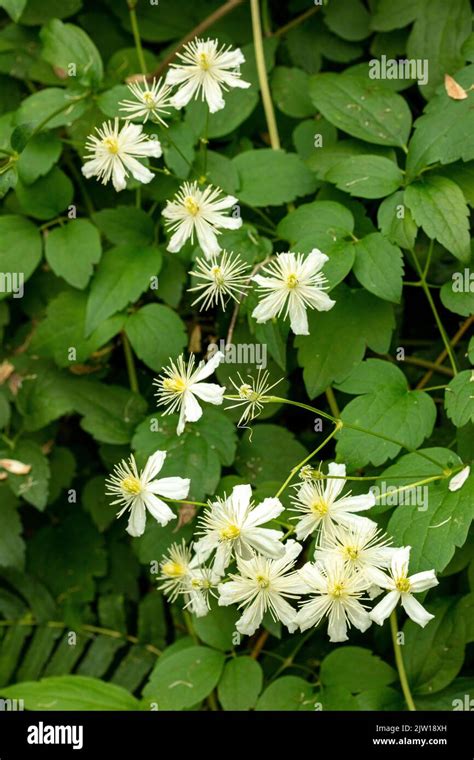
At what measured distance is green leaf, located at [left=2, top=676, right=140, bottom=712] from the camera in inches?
76.5

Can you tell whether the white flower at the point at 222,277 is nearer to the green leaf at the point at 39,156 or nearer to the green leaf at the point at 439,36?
the green leaf at the point at 39,156

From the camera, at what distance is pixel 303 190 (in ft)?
6.49

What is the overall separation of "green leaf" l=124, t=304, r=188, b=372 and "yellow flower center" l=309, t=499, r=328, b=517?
1.90ft

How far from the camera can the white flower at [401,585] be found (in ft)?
4.74

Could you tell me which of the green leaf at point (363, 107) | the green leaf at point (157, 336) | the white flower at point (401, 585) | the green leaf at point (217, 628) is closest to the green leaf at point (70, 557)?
the green leaf at point (217, 628)

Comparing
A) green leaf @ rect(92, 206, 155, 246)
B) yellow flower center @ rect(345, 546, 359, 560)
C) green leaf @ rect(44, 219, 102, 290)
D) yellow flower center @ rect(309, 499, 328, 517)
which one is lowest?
yellow flower center @ rect(345, 546, 359, 560)

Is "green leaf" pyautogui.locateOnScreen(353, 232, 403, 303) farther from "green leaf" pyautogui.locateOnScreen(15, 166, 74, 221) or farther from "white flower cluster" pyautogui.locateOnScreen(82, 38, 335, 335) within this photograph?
"green leaf" pyautogui.locateOnScreen(15, 166, 74, 221)

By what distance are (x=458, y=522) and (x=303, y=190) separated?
2.68 ft

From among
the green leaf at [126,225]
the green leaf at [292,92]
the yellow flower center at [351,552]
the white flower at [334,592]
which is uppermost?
the green leaf at [292,92]

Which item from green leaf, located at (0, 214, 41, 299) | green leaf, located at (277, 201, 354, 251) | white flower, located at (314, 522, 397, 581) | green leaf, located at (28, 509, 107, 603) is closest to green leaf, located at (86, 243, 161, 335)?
green leaf, located at (0, 214, 41, 299)

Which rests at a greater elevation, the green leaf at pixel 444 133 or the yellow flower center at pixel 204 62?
the yellow flower center at pixel 204 62

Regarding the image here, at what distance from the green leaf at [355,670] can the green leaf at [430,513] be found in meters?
0.43
